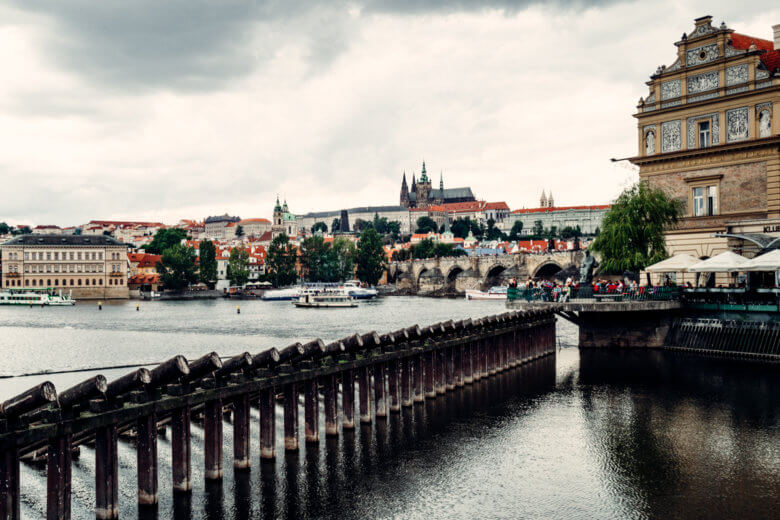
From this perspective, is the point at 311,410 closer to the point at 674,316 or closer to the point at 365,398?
the point at 365,398

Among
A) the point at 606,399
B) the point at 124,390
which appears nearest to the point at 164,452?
the point at 124,390

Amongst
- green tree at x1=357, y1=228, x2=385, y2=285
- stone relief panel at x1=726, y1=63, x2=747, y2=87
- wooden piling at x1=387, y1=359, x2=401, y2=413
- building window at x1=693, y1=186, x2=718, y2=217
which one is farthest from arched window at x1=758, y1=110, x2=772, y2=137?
green tree at x1=357, y1=228, x2=385, y2=285

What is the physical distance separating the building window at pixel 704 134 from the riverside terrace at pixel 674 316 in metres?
9.08

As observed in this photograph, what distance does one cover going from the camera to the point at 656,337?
124 feet

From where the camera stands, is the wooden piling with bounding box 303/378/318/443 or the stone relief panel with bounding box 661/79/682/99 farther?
the stone relief panel with bounding box 661/79/682/99

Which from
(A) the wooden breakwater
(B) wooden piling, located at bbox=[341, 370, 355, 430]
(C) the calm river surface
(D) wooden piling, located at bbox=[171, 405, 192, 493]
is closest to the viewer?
(D) wooden piling, located at bbox=[171, 405, 192, 493]

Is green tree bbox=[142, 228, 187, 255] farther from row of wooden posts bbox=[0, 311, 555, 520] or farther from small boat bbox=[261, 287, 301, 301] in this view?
row of wooden posts bbox=[0, 311, 555, 520]

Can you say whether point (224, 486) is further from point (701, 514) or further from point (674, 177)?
point (674, 177)

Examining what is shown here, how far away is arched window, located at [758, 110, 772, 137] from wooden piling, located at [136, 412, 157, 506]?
118ft

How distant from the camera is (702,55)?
40688 mm

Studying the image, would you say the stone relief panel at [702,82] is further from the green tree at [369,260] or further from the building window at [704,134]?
the green tree at [369,260]

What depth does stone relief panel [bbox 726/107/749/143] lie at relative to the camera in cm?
3909

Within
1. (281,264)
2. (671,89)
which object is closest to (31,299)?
(281,264)

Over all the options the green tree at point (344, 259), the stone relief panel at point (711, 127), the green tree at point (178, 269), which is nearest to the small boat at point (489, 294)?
the green tree at point (344, 259)
